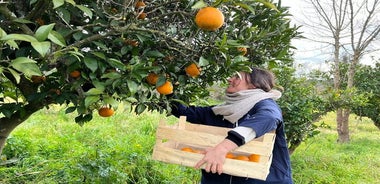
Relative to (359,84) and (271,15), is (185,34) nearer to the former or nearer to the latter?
(271,15)

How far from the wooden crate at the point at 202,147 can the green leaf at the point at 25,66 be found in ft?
3.06

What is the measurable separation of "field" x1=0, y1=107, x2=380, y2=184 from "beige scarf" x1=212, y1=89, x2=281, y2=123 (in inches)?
37.4

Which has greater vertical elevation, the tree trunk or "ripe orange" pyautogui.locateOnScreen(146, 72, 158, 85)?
"ripe orange" pyautogui.locateOnScreen(146, 72, 158, 85)

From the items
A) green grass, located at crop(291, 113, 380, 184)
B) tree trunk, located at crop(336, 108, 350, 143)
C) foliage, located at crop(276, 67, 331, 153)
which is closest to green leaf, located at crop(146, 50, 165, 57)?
foliage, located at crop(276, 67, 331, 153)

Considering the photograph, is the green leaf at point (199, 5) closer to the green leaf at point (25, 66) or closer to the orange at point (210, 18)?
the orange at point (210, 18)

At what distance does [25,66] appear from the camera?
3.64ft

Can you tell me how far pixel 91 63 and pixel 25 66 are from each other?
43 centimetres

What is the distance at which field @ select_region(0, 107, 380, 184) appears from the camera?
11.0 feet

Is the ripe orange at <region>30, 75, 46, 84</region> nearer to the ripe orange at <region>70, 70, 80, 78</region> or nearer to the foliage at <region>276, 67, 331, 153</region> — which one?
the ripe orange at <region>70, 70, 80, 78</region>

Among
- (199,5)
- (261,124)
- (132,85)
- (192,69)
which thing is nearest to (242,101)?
(261,124)

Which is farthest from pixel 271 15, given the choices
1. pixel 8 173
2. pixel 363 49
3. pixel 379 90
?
pixel 363 49

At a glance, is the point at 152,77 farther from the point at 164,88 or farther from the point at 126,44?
the point at 126,44

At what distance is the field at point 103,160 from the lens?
3.36 metres

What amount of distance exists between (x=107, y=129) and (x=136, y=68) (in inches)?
198
